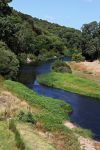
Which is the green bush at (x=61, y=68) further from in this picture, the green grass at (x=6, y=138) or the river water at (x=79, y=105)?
the green grass at (x=6, y=138)

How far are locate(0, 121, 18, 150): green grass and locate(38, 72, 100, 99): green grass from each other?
39407 mm

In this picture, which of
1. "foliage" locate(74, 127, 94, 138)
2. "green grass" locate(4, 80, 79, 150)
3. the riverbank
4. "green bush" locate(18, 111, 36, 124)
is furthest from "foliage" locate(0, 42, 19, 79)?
"green bush" locate(18, 111, 36, 124)

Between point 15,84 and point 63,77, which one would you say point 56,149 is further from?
point 63,77

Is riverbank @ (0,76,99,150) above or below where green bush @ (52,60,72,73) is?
below

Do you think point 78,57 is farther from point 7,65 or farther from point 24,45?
point 7,65

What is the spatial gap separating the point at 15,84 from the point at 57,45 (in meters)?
128

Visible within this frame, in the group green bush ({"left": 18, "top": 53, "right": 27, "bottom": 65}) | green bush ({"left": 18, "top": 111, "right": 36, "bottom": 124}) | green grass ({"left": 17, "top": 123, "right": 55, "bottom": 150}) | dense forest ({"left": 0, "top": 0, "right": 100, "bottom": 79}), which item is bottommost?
green grass ({"left": 17, "top": 123, "right": 55, "bottom": 150})

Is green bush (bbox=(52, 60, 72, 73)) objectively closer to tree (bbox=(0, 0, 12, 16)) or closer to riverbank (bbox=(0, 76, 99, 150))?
tree (bbox=(0, 0, 12, 16))

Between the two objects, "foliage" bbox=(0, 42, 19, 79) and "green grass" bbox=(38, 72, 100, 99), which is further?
"green grass" bbox=(38, 72, 100, 99)

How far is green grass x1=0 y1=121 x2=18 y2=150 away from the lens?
37.9m

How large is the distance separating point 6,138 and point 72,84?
5097 centimetres

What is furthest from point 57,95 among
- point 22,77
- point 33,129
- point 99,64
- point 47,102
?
point 99,64

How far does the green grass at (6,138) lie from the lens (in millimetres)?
37856

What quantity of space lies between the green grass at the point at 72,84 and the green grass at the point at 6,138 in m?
39.4
